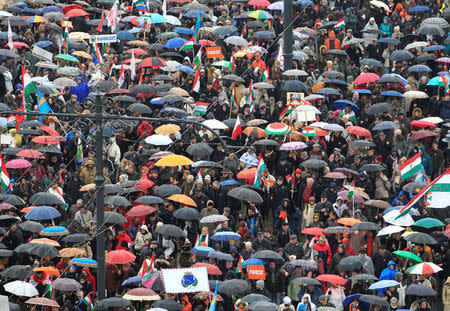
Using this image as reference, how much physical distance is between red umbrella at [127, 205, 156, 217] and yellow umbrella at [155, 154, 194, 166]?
1.80m

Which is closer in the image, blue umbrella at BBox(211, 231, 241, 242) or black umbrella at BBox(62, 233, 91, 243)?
blue umbrella at BBox(211, 231, 241, 242)

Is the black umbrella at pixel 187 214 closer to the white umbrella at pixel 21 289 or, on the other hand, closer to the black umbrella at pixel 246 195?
the black umbrella at pixel 246 195

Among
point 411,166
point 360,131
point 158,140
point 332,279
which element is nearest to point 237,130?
point 158,140

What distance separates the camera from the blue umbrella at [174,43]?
4016cm

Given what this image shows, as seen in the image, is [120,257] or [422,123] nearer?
[120,257]

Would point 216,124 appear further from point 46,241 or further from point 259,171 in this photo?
point 46,241

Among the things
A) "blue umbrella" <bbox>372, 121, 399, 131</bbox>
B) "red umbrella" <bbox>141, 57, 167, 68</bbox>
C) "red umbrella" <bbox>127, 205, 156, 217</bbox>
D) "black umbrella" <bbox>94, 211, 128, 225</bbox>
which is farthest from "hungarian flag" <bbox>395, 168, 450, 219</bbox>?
"red umbrella" <bbox>141, 57, 167, 68</bbox>

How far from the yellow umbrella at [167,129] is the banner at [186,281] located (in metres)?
7.71

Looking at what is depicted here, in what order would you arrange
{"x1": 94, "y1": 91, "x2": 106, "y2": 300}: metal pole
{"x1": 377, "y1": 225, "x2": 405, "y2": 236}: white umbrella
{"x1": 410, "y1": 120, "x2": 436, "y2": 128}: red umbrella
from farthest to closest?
{"x1": 410, "y1": 120, "x2": 436, "y2": 128}: red umbrella < {"x1": 377, "y1": 225, "x2": 405, "y2": 236}: white umbrella < {"x1": 94, "y1": 91, "x2": 106, "y2": 300}: metal pole

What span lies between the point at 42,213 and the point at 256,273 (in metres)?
5.56

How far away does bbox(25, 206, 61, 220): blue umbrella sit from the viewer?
30.4m

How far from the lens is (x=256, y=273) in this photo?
27734 millimetres

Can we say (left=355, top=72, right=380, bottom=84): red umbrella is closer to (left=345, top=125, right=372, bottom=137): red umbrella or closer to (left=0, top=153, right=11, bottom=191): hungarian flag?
(left=345, top=125, right=372, bottom=137): red umbrella

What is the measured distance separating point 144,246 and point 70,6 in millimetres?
15958
